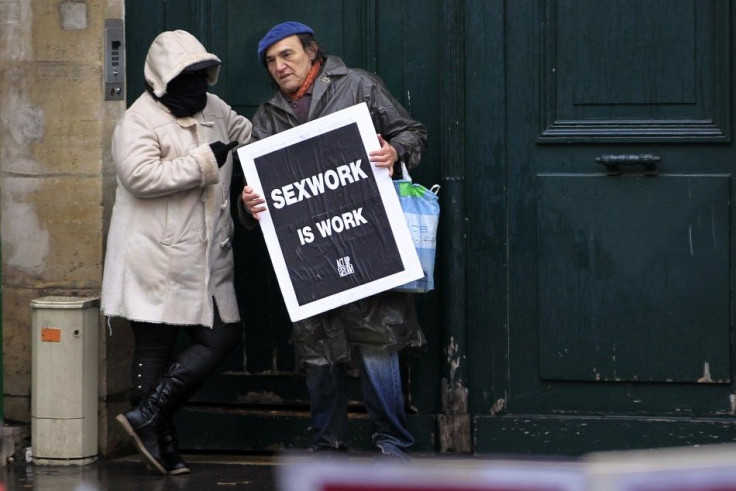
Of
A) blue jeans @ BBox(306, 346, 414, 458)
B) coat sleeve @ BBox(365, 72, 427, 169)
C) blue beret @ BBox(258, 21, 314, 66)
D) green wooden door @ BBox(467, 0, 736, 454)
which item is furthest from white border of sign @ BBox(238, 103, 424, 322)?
green wooden door @ BBox(467, 0, 736, 454)

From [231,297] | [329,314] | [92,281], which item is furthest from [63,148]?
[329,314]

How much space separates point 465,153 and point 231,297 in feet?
4.31

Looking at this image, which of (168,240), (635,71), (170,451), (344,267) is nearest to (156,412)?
(170,451)

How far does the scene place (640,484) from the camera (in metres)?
2.50

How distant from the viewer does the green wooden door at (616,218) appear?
6.29m

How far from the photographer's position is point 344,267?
5957 mm

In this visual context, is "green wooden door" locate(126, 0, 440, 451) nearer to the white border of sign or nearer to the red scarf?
the red scarf

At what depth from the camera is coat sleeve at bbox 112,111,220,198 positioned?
5.93m

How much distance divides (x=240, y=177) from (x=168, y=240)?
679 mm

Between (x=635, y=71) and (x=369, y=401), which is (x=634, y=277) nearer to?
(x=635, y=71)

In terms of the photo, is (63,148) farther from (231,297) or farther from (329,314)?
(329,314)

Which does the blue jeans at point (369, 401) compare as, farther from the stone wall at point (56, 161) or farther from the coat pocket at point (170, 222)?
the stone wall at point (56, 161)

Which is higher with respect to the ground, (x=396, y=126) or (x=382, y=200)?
(x=396, y=126)

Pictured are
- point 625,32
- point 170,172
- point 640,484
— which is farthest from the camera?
point 625,32
